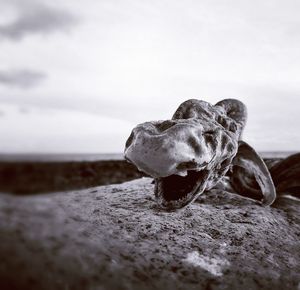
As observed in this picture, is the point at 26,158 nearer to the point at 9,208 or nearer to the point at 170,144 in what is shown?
the point at 9,208

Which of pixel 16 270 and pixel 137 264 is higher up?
pixel 16 270

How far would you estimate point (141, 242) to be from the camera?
67.9 inches

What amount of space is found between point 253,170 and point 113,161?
1.39m

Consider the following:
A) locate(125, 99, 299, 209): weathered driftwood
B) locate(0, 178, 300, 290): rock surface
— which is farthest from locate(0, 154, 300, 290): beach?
locate(125, 99, 299, 209): weathered driftwood

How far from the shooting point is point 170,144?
1.44 meters

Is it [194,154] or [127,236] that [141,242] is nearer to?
[127,236]

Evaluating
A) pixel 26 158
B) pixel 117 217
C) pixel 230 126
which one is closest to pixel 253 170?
pixel 230 126

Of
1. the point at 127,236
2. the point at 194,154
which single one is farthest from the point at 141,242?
the point at 194,154

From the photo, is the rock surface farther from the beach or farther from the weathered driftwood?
the weathered driftwood

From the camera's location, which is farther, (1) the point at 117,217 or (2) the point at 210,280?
(1) the point at 117,217

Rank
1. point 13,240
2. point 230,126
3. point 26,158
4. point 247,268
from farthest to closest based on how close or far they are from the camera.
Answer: point 230,126 → point 247,268 → point 13,240 → point 26,158

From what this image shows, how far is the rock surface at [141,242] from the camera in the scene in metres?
0.79

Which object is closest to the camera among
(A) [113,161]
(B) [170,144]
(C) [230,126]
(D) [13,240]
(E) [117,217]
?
(D) [13,240]

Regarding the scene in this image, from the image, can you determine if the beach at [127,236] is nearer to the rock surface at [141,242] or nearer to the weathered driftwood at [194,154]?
the rock surface at [141,242]
